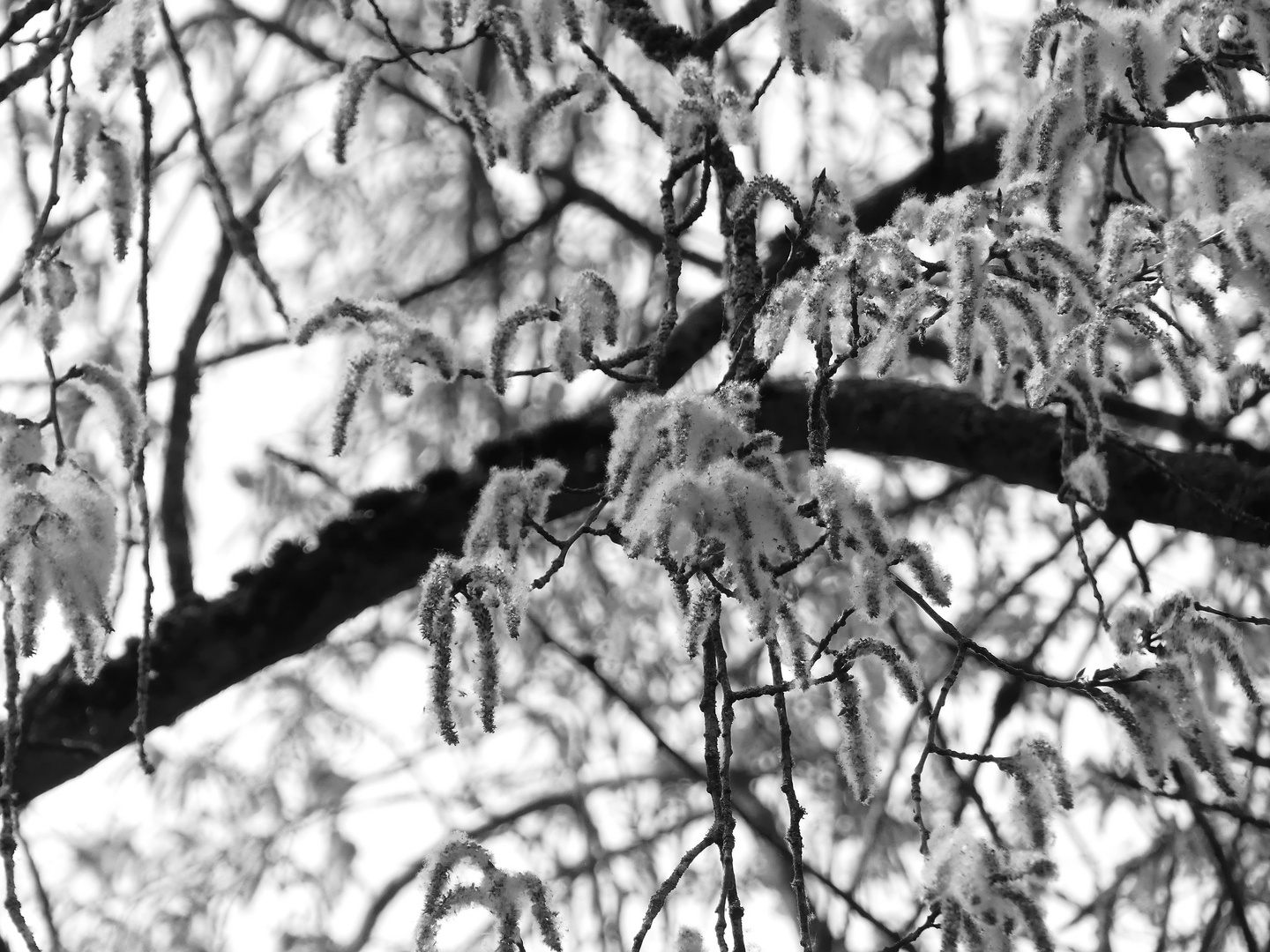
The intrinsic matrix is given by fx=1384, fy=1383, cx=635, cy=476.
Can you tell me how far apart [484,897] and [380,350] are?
47 cm

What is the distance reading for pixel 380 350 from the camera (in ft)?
3.99

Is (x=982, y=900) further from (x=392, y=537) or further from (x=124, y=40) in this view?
(x=392, y=537)

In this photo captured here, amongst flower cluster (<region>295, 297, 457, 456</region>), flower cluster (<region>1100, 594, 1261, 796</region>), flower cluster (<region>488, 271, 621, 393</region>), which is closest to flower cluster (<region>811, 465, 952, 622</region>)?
flower cluster (<region>1100, 594, 1261, 796</region>)

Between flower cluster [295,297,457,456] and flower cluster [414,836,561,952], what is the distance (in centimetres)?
35

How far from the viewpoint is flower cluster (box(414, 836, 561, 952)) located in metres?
1.06

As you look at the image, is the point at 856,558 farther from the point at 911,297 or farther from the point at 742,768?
the point at 742,768

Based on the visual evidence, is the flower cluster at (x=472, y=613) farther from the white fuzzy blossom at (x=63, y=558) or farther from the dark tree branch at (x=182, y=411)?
the dark tree branch at (x=182, y=411)

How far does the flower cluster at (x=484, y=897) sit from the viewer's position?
1.06 metres

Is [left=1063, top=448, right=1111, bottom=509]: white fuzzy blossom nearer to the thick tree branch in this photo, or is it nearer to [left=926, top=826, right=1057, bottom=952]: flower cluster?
the thick tree branch

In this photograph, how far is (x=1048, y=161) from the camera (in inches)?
46.9

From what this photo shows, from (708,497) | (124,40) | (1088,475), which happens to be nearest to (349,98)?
(124,40)

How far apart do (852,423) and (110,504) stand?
1252 millimetres

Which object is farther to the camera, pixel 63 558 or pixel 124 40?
pixel 124 40

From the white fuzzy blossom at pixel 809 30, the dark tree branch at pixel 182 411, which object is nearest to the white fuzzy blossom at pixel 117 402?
the white fuzzy blossom at pixel 809 30
